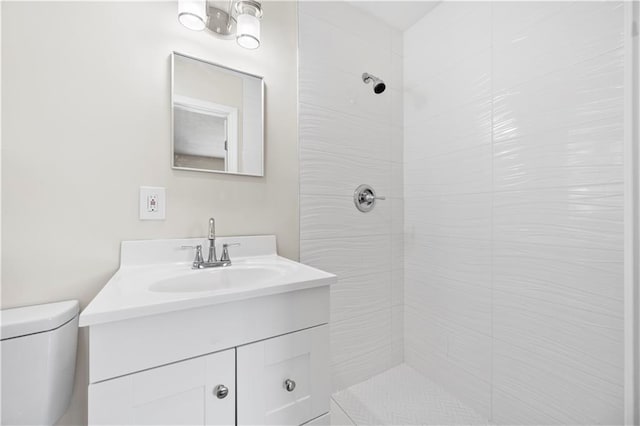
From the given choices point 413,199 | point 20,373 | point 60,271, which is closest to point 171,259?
point 60,271

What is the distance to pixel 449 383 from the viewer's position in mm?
1531

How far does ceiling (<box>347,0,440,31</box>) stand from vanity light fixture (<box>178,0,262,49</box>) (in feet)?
2.39

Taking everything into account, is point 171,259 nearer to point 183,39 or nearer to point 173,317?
point 173,317

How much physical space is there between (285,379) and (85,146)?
3.29 feet

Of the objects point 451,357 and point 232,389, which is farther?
point 451,357

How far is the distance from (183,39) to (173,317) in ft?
3.51

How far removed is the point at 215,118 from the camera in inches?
46.4

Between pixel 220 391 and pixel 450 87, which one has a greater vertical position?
pixel 450 87

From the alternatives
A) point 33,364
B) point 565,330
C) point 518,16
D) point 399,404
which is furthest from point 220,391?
point 518,16

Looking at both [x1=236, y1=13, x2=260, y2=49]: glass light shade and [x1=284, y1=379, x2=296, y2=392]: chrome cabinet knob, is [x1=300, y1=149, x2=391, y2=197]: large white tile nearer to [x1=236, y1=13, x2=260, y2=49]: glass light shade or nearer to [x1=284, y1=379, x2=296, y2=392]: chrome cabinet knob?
[x1=236, y1=13, x2=260, y2=49]: glass light shade

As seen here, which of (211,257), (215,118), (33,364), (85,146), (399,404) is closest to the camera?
(33,364)

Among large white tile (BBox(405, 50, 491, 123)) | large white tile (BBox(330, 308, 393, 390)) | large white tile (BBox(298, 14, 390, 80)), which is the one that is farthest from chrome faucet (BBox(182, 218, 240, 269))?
large white tile (BBox(405, 50, 491, 123))

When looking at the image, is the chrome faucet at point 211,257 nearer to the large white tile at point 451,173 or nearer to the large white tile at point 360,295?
the large white tile at point 360,295

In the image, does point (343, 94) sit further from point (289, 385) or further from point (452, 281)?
point (289, 385)
